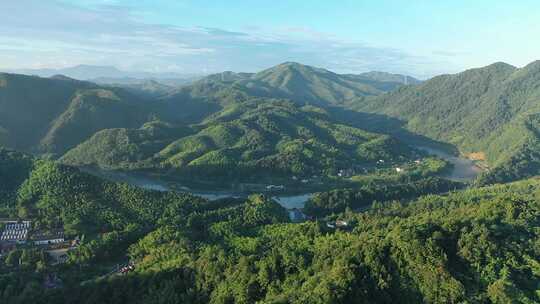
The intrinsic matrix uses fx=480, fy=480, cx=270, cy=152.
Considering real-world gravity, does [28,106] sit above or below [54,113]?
above

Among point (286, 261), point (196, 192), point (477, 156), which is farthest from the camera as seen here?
point (477, 156)

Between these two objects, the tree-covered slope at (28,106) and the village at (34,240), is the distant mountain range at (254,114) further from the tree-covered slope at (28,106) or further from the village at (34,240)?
the village at (34,240)

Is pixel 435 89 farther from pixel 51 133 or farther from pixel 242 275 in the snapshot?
pixel 242 275

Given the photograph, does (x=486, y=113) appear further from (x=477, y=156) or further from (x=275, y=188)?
(x=275, y=188)

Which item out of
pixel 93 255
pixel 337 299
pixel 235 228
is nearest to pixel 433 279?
pixel 337 299

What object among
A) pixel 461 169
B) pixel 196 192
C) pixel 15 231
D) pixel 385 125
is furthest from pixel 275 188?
pixel 385 125

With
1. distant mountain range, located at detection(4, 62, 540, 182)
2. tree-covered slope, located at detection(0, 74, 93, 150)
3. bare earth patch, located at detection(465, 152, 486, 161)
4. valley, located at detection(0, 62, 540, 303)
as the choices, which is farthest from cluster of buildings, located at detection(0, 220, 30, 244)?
bare earth patch, located at detection(465, 152, 486, 161)
